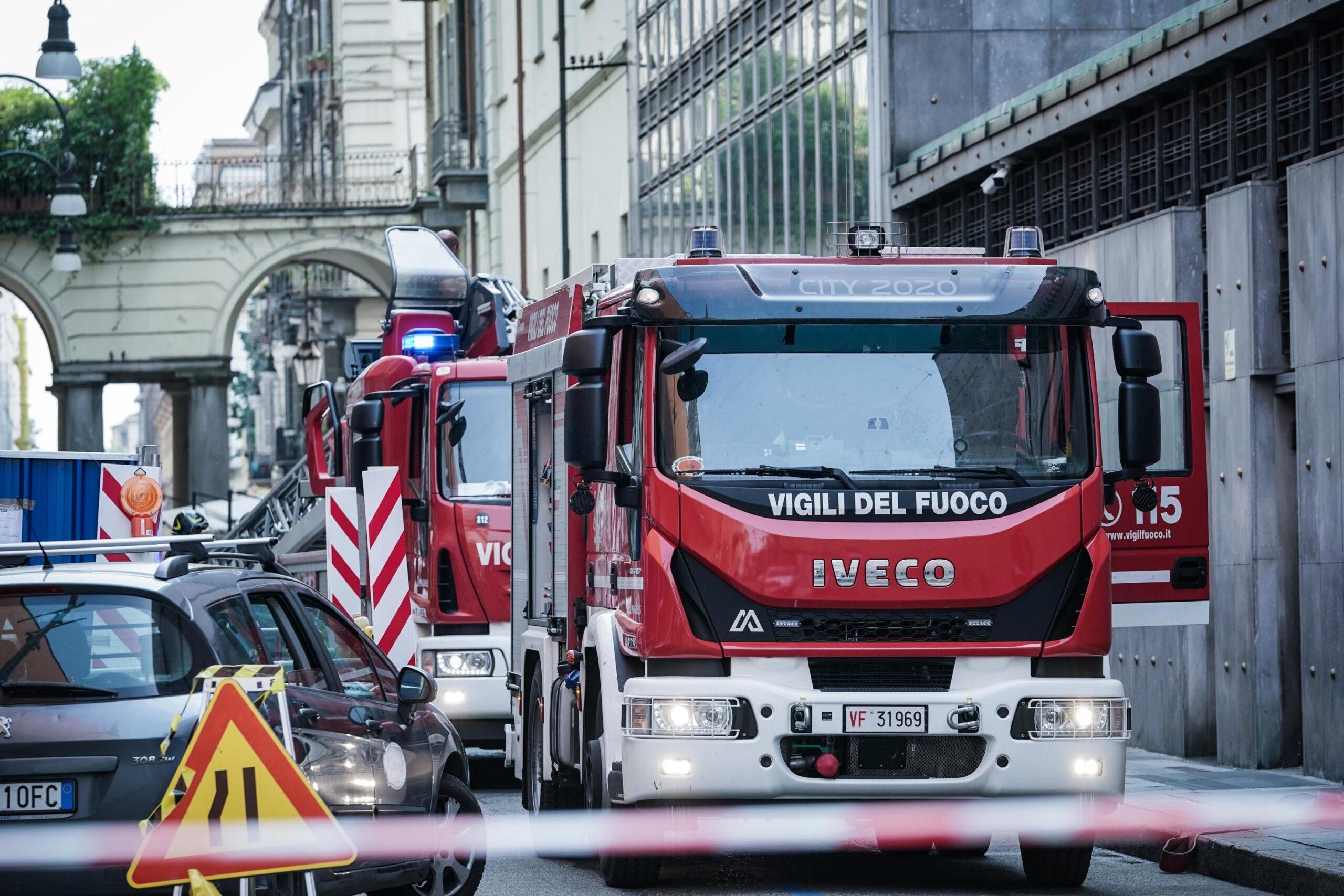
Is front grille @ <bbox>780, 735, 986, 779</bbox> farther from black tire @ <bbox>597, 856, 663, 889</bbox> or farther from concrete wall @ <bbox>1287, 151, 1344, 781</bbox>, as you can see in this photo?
concrete wall @ <bbox>1287, 151, 1344, 781</bbox>

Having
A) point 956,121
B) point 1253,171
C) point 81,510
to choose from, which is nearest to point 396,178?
point 956,121

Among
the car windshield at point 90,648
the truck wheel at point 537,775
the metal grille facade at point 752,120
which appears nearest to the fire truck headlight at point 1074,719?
the truck wheel at point 537,775

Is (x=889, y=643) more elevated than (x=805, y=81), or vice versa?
(x=805, y=81)

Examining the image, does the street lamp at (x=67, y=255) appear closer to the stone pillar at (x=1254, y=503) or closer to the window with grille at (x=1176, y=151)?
the window with grille at (x=1176, y=151)

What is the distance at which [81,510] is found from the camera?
19047mm

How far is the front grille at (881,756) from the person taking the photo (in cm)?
986

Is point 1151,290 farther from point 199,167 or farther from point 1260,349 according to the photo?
point 199,167

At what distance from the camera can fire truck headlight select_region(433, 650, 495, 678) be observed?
16.4 metres

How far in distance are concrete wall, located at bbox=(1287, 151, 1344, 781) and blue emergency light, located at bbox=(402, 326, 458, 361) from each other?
7.99 m

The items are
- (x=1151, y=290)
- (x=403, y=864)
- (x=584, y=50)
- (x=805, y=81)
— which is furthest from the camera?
(x=584, y=50)

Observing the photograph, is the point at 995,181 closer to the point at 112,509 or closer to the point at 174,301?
the point at 112,509

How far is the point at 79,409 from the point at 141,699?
4388cm

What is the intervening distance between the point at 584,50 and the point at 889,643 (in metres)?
29.5

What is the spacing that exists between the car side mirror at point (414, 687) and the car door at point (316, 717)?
40 cm
